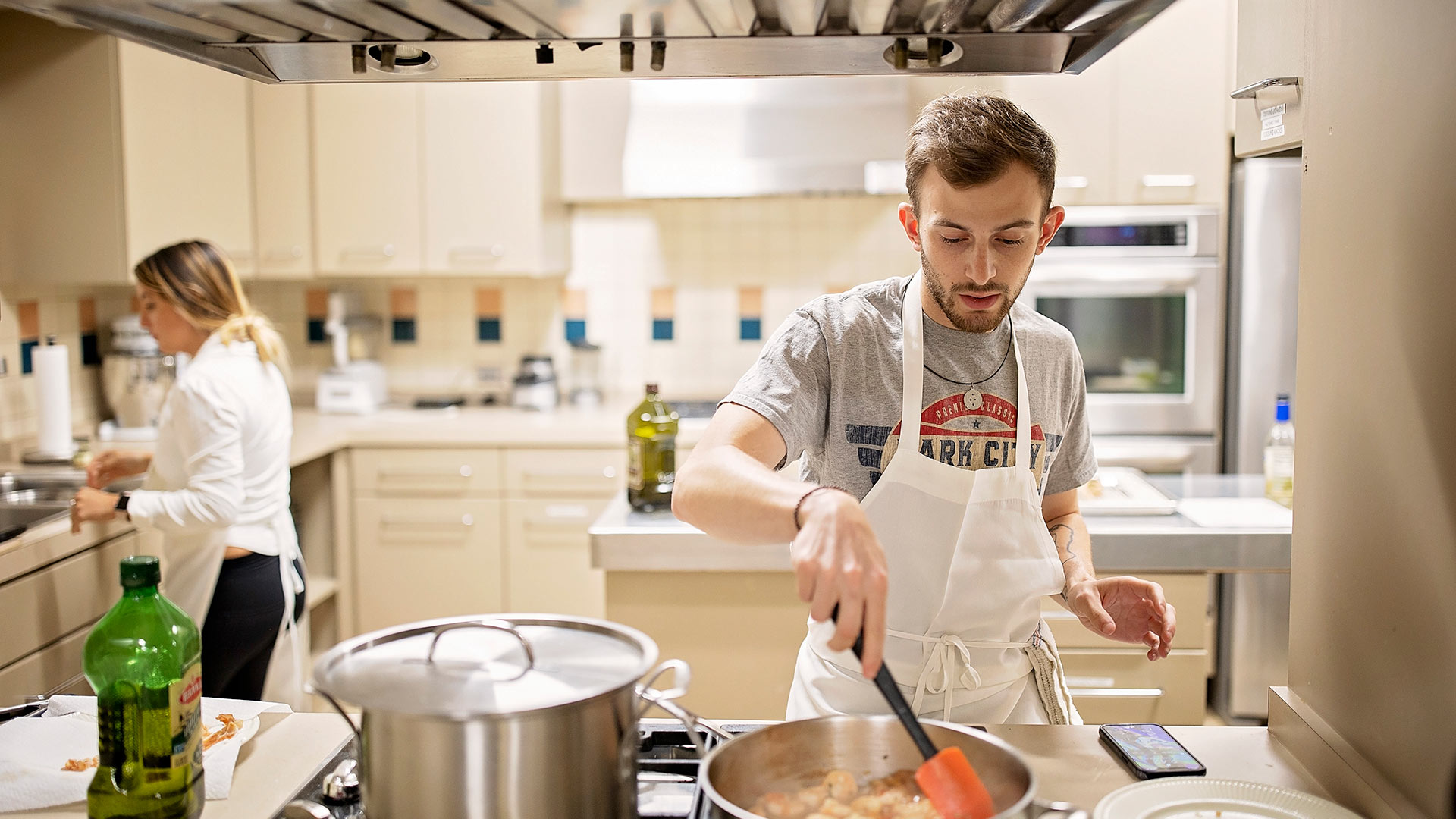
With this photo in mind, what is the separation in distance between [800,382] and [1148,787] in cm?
59

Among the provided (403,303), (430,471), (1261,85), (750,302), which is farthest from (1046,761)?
(403,303)

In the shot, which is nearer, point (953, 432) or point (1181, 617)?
point (953, 432)

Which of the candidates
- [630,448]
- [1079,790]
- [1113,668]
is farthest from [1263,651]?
[1079,790]

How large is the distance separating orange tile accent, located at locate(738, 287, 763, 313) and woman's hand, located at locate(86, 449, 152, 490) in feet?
6.82

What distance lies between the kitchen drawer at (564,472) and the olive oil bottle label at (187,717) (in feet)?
8.10

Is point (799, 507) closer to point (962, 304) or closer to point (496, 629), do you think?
point (496, 629)

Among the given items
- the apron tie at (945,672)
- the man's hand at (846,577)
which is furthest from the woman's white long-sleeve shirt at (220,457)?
the man's hand at (846,577)

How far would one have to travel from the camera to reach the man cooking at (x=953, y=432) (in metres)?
1.37

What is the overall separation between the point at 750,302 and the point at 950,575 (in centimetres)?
277

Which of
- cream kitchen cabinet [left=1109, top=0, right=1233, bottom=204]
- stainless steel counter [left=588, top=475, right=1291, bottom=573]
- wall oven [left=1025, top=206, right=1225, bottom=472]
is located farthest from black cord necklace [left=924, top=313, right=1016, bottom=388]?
cream kitchen cabinet [left=1109, top=0, right=1233, bottom=204]

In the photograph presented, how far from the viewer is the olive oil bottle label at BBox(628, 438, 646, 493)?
7.68 feet

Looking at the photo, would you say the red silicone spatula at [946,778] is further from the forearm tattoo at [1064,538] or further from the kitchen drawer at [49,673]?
the kitchen drawer at [49,673]

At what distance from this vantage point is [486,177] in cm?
372

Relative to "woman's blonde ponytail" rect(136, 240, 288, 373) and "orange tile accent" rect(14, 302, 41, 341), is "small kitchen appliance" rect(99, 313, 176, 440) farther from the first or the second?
"woman's blonde ponytail" rect(136, 240, 288, 373)
